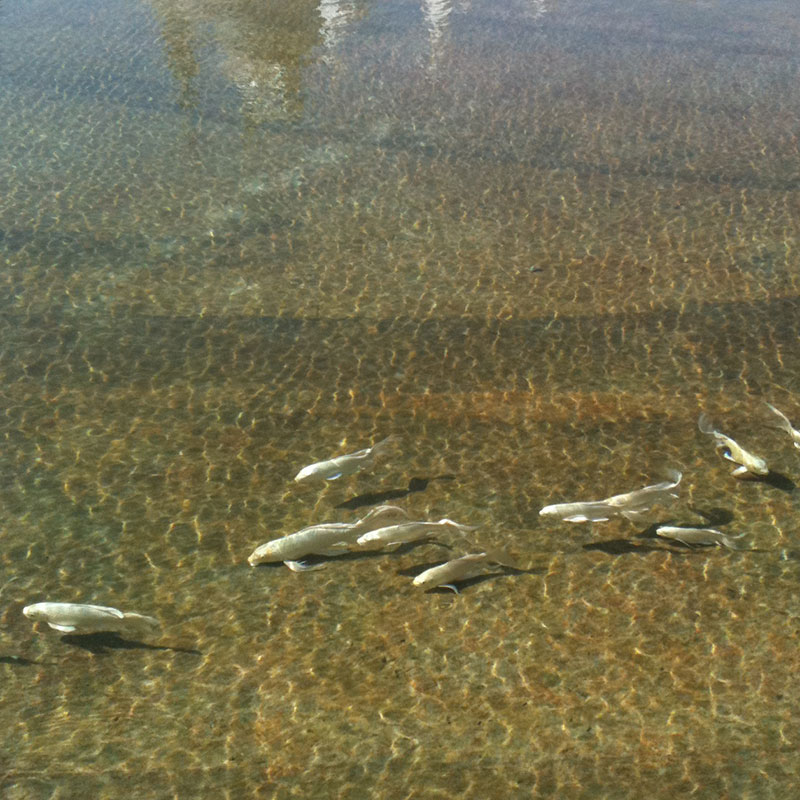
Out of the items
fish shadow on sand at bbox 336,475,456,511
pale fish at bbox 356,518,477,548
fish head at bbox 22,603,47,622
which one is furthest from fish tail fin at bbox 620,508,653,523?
fish head at bbox 22,603,47,622

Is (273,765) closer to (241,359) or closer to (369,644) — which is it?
(369,644)

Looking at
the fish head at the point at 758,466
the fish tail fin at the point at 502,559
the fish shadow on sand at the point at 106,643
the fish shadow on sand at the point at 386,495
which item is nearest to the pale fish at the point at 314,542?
the fish shadow on sand at the point at 386,495

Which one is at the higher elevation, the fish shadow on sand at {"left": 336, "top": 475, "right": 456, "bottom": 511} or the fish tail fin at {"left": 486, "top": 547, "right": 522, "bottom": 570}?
the fish shadow on sand at {"left": 336, "top": 475, "right": 456, "bottom": 511}

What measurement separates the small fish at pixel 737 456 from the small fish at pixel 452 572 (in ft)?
8.74

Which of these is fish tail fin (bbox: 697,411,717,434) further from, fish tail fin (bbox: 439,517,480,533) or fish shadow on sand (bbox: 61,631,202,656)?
fish shadow on sand (bbox: 61,631,202,656)

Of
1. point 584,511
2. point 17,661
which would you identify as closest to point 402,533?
point 584,511

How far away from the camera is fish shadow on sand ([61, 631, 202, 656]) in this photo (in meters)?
7.14

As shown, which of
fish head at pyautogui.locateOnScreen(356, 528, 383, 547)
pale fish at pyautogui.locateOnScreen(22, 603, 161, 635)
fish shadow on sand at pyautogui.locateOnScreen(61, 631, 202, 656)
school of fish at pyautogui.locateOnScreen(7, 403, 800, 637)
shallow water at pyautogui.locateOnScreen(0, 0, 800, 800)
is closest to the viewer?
shallow water at pyautogui.locateOnScreen(0, 0, 800, 800)

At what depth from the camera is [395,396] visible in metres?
9.85

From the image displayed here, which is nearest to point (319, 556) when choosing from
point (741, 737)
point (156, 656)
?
point (156, 656)

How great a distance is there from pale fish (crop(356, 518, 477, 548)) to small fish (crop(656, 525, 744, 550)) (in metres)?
1.69

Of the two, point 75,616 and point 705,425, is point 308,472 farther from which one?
point 705,425

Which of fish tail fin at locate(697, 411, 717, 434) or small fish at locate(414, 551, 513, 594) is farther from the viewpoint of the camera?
fish tail fin at locate(697, 411, 717, 434)

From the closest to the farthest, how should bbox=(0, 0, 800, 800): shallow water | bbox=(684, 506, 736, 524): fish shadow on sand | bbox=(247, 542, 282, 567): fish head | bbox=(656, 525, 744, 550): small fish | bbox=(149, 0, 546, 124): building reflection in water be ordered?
bbox=(0, 0, 800, 800): shallow water
bbox=(247, 542, 282, 567): fish head
bbox=(656, 525, 744, 550): small fish
bbox=(684, 506, 736, 524): fish shadow on sand
bbox=(149, 0, 546, 124): building reflection in water
